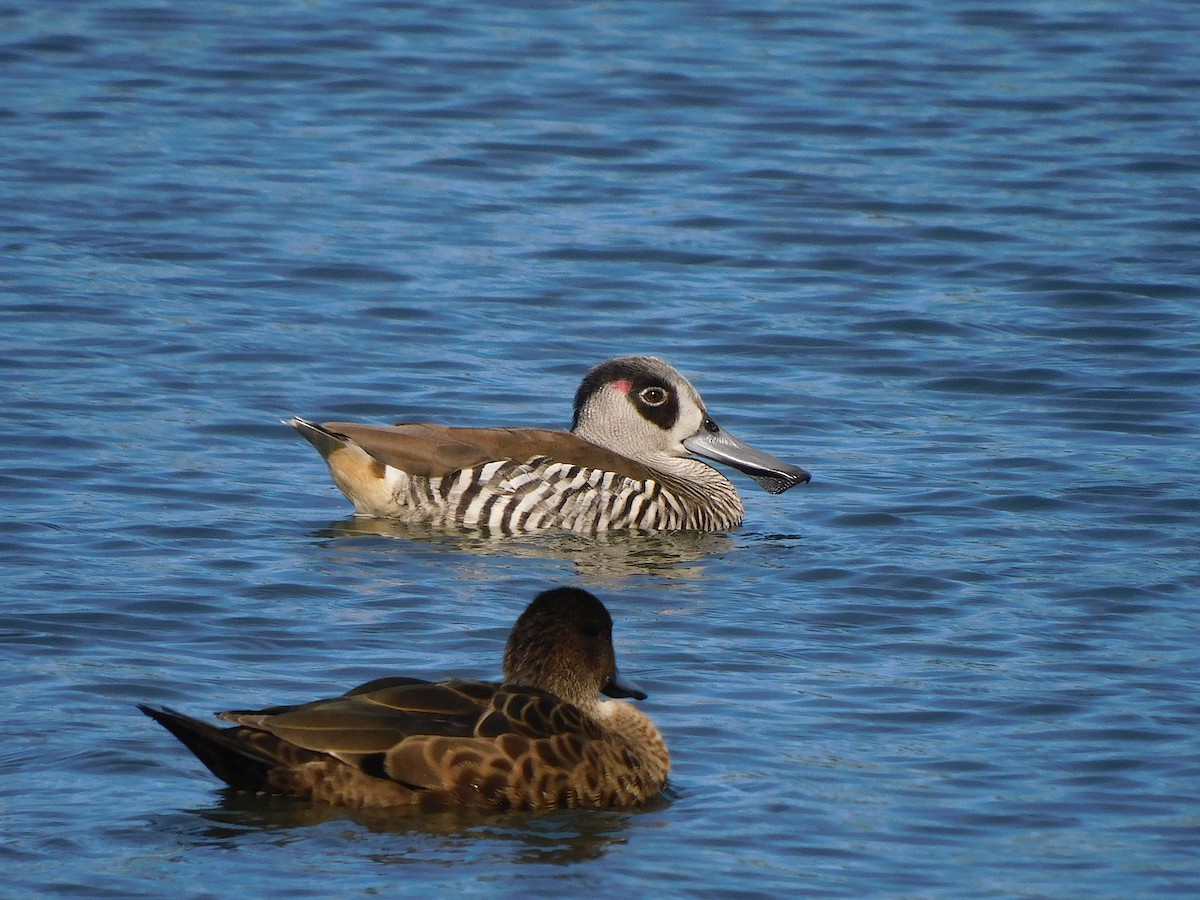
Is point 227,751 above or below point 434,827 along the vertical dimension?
above

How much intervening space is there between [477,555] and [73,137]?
8837 mm

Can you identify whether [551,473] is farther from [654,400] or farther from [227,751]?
[227,751]

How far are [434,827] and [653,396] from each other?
16.6 ft

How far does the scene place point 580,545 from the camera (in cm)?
1052

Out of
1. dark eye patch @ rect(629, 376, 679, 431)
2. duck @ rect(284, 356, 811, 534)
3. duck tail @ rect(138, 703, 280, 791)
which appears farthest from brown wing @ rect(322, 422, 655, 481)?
duck tail @ rect(138, 703, 280, 791)

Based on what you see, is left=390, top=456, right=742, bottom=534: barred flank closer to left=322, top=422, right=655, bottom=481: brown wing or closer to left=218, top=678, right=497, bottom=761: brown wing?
left=322, top=422, right=655, bottom=481: brown wing

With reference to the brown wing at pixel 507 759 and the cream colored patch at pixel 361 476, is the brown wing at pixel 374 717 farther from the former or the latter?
the cream colored patch at pixel 361 476

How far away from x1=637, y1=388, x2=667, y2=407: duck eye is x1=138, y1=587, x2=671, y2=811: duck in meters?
4.46

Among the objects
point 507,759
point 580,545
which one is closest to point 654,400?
point 580,545

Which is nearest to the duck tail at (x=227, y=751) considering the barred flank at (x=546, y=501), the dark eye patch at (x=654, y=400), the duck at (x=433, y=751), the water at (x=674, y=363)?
the duck at (x=433, y=751)

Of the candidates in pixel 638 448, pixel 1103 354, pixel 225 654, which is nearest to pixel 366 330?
pixel 638 448

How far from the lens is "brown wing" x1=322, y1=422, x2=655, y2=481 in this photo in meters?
10.4

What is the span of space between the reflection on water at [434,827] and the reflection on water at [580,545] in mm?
3131

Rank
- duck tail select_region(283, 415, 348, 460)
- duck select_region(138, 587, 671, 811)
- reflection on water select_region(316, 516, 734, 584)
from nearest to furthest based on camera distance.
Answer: duck select_region(138, 587, 671, 811) < reflection on water select_region(316, 516, 734, 584) < duck tail select_region(283, 415, 348, 460)
